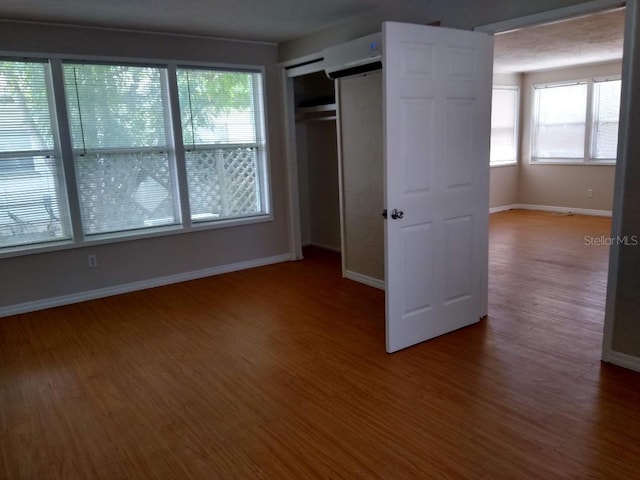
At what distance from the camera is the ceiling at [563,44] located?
483 centimetres

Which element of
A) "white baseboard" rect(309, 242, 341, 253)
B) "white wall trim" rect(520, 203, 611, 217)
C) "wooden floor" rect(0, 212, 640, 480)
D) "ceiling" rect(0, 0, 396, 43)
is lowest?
"wooden floor" rect(0, 212, 640, 480)

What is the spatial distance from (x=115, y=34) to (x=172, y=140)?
3.53ft

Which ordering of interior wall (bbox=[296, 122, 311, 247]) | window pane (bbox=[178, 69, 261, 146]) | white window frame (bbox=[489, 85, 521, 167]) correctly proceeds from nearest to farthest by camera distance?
window pane (bbox=[178, 69, 261, 146])
interior wall (bbox=[296, 122, 311, 247])
white window frame (bbox=[489, 85, 521, 167])

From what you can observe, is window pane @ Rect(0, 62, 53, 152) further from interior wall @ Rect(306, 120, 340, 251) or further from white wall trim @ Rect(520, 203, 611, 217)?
white wall trim @ Rect(520, 203, 611, 217)

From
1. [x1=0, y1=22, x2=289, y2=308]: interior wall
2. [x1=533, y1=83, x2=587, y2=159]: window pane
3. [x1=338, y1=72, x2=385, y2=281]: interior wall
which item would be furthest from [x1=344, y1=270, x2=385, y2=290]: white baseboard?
[x1=533, y1=83, x2=587, y2=159]: window pane

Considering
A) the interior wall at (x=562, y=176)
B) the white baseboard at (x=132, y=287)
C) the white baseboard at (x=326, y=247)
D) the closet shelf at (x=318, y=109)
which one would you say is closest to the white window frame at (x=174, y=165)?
the white baseboard at (x=132, y=287)

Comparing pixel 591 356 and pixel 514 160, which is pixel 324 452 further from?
pixel 514 160

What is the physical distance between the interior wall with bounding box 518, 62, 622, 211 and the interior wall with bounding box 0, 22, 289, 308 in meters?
5.44

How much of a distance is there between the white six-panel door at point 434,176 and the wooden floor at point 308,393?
0.95 feet

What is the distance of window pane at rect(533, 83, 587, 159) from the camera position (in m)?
8.18

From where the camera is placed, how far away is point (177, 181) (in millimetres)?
5023

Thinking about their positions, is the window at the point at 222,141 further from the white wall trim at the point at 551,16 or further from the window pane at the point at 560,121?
the window pane at the point at 560,121

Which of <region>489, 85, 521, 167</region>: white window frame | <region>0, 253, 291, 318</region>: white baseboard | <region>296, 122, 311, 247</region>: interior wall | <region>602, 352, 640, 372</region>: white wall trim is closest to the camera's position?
<region>602, 352, 640, 372</region>: white wall trim

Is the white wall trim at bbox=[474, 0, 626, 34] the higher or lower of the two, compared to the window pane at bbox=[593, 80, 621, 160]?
higher
